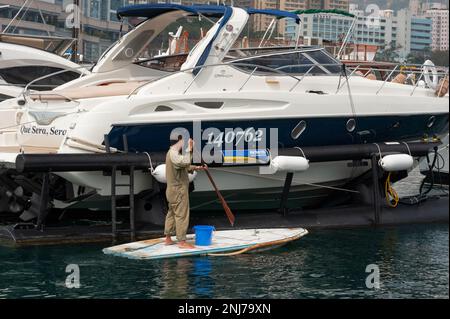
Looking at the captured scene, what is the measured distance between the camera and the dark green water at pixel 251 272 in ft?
37.6

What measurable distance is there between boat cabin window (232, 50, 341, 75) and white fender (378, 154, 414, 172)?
195 centimetres

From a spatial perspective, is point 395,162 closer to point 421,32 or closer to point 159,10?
point 159,10

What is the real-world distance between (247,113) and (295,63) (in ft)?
5.22

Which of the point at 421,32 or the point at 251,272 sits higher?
the point at 421,32

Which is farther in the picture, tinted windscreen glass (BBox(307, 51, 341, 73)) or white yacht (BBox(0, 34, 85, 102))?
white yacht (BBox(0, 34, 85, 102))

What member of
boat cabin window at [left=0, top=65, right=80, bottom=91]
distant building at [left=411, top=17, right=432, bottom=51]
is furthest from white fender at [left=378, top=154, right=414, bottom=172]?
distant building at [left=411, top=17, right=432, bottom=51]

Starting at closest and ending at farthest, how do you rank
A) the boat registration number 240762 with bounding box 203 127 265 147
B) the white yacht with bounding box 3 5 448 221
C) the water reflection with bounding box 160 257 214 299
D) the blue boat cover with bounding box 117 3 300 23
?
the water reflection with bounding box 160 257 214 299
the white yacht with bounding box 3 5 448 221
the boat registration number 240762 with bounding box 203 127 265 147
the blue boat cover with bounding box 117 3 300 23

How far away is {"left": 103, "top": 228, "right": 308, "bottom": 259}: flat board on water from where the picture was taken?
516 inches

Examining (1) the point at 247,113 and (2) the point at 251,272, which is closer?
(2) the point at 251,272

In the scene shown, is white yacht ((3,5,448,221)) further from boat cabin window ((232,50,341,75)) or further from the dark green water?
the dark green water

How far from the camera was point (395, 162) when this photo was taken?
15.5 metres

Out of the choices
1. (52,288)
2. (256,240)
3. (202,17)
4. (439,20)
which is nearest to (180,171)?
(256,240)

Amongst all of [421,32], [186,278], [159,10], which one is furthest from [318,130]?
[421,32]

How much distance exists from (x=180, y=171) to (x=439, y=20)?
43380 millimetres
